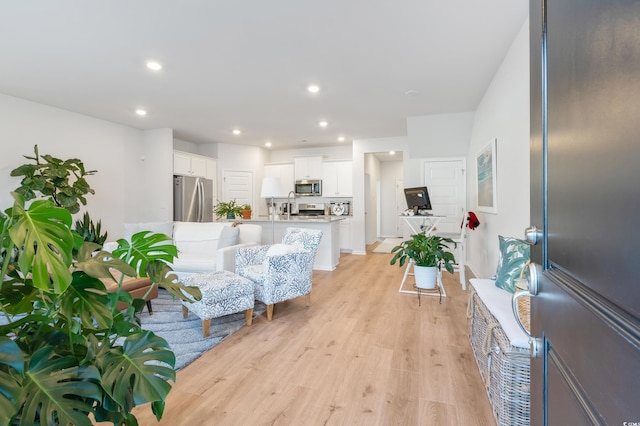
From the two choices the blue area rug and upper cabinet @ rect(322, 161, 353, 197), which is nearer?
the blue area rug

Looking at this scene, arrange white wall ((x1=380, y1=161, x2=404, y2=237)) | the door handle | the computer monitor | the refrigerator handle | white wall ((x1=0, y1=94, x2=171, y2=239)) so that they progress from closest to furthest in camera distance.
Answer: the door handle
white wall ((x1=0, y1=94, x2=171, y2=239))
the computer monitor
the refrigerator handle
white wall ((x1=380, y1=161, x2=404, y2=237))

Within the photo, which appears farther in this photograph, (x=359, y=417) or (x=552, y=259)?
(x=359, y=417)

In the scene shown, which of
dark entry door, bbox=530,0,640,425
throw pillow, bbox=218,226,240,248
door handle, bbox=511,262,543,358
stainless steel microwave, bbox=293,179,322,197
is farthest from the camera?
stainless steel microwave, bbox=293,179,322,197

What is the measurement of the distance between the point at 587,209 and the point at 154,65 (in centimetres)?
373

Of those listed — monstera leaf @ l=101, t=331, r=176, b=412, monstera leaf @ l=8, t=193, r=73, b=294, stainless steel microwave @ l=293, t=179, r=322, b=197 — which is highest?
stainless steel microwave @ l=293, t=179, r=322, b=197

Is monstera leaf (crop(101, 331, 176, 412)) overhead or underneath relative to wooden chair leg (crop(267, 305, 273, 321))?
overhead

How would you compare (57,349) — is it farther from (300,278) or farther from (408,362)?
(300,278)

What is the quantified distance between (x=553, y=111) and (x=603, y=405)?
58 centimetres

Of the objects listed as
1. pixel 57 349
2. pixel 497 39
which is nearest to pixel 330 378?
pixel 57 349

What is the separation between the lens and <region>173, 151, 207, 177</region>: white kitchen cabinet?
5895mm

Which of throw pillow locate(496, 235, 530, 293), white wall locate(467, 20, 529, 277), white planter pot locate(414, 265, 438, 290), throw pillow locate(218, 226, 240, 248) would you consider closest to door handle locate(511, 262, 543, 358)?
throw pillow locate(496, 235, 530, 293)

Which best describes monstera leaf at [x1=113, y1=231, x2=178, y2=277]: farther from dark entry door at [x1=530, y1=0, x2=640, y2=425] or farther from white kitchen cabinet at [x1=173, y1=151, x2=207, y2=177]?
white kitchen cabinet at [x1=173, y1=151, x2=207, y2=177]

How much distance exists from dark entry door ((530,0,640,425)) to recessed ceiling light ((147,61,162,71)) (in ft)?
11.1

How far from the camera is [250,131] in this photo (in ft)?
19.4
